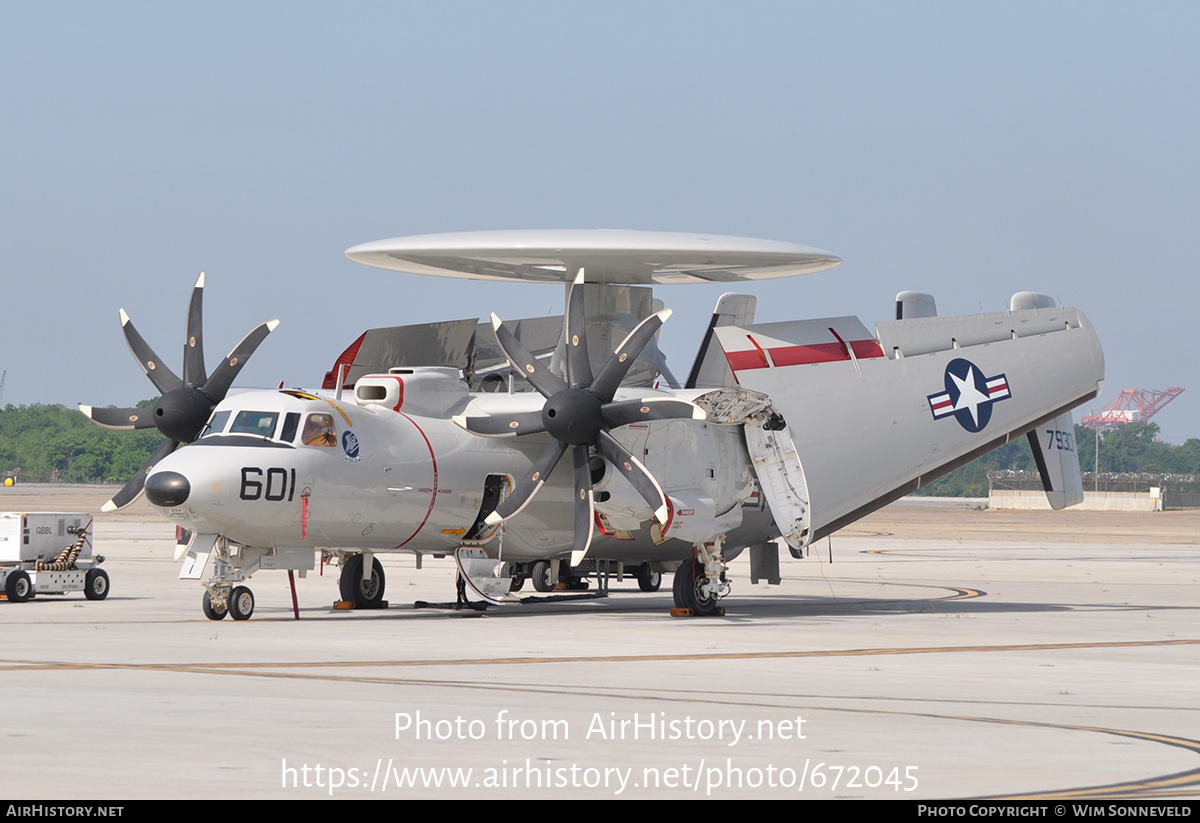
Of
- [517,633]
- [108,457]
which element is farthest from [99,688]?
[108,457]

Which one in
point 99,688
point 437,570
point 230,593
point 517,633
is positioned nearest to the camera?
point 99,688

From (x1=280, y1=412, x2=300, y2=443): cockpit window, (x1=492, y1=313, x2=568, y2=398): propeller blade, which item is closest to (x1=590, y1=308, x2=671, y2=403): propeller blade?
(x1=492, y1=313, x2=568, y2=398): propeller blade

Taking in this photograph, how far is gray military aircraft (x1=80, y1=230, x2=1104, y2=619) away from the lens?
93.7ft

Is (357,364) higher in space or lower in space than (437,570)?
higher

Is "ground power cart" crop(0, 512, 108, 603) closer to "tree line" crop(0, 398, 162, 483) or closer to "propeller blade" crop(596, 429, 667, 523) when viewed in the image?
"propeller blade" crop(596, 429, 667, 523)

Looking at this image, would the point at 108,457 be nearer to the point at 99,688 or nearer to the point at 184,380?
the point at 184,380

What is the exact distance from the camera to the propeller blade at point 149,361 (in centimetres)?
3306

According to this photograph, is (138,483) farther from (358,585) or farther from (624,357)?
(624,357)

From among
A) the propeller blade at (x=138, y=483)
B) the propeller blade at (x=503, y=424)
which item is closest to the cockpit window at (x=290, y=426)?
the propeller blade at (x=503, y=424)

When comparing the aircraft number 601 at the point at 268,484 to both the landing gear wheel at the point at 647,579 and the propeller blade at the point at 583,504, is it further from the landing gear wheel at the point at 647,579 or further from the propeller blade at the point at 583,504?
the landing gear wheel at the point at 647,579

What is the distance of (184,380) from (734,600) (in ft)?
48.9

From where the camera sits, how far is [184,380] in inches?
1287

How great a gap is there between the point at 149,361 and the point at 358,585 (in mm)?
6465

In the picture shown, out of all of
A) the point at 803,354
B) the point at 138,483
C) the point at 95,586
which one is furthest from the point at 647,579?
the point at 138,483
